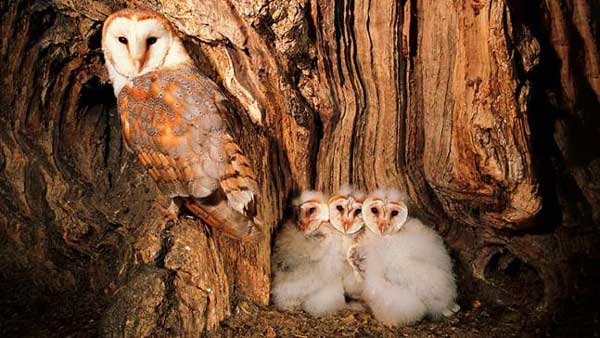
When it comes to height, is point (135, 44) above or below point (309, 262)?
above

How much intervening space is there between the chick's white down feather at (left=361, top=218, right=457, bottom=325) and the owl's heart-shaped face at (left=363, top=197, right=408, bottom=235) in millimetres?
29

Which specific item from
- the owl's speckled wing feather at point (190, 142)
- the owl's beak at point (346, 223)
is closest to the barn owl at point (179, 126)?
the owl's speckled wing feather at point (190, 142)

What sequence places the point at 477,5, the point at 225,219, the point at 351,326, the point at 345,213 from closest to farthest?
1. the point at 477,5
2. the point at 225,219
3. the point at 351,326
4. the point at 345,213

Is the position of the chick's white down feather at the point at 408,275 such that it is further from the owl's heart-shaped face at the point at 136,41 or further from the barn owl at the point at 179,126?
the owl's heart-shaped face at the point at 136,41

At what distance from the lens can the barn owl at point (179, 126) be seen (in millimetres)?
1367

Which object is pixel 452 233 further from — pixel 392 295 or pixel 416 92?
pixel 416 92

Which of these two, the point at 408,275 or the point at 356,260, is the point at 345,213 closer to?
the point at 356,260

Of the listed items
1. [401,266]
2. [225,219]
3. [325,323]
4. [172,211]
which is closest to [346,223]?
[401,266]

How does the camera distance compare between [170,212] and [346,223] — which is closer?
[170,212]

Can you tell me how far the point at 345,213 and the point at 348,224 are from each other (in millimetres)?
51

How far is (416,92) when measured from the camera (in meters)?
1.58

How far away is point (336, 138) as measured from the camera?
→ 165 cm

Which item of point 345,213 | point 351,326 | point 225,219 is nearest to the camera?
point 225,219

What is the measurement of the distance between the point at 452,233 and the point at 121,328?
113cm
